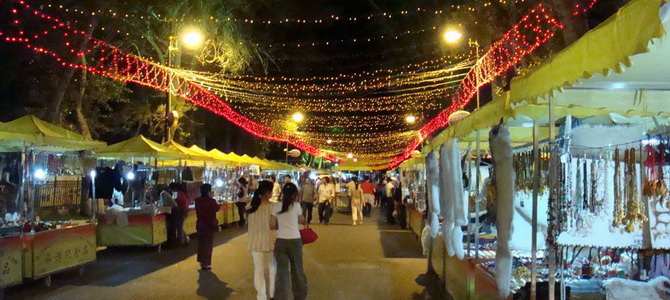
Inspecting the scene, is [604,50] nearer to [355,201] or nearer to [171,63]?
[171,63]

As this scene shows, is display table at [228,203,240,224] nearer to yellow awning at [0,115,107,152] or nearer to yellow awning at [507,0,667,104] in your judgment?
yellow awning at [0,115,107,152]

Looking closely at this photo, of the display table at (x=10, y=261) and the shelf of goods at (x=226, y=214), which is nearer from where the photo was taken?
the display table at (x=10, y=261)

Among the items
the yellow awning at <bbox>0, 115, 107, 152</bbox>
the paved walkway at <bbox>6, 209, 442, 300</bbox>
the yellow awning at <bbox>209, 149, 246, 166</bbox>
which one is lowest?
the paved walkway at <bbox>6, 209, 442, 300</bbox>

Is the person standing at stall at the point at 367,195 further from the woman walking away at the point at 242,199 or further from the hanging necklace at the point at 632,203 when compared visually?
the hanging necklace at the point at 632,203

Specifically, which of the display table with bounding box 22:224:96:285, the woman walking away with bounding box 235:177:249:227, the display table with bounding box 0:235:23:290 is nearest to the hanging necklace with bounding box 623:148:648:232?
the display table with bounding box 0:235:23:290

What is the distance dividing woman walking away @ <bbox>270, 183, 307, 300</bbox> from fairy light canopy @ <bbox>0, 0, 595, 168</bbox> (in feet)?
24.4

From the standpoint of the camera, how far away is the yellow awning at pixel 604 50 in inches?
117

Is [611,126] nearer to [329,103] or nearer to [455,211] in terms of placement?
[455,211]

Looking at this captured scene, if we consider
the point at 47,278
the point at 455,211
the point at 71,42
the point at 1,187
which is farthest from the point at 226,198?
the point at 455,211

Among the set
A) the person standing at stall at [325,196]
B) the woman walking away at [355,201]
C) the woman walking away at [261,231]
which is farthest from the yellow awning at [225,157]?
the woman walking away at [261,231]

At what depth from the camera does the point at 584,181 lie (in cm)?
652

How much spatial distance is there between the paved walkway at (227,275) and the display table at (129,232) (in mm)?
277

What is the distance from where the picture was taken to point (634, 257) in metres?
6.72

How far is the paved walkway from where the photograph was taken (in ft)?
30.8
